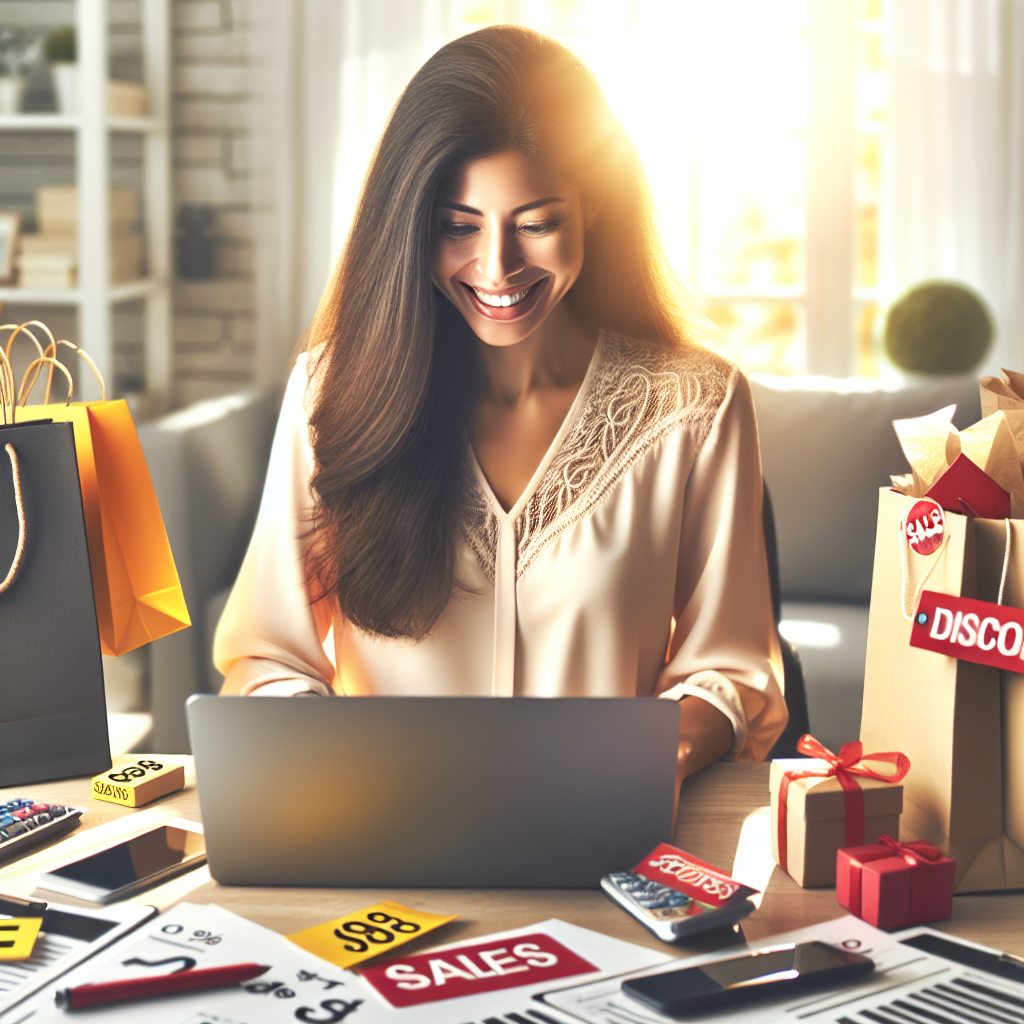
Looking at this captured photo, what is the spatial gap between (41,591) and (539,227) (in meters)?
0.59

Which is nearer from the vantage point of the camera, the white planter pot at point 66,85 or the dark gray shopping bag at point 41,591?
the dark gray shopping bag at point 41,591

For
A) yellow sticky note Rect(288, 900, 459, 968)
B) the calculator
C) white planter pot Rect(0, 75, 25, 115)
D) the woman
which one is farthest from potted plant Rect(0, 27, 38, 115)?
yellow sticky note Rect(288, 900, 459, 968)

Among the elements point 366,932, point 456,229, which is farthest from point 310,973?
point 456,229

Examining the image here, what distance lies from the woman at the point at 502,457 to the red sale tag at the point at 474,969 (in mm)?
465

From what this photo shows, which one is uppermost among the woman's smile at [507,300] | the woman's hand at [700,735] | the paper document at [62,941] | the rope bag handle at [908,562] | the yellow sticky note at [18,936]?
the woman's smile at [507,300]

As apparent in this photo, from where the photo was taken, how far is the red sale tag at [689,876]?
75cm

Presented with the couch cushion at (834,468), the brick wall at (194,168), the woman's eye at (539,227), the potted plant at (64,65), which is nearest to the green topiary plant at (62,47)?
the potted plant at (64,65)

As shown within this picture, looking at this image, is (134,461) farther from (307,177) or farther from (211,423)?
(307,177)

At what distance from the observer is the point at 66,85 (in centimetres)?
320

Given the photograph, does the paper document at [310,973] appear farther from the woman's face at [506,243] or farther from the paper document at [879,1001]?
the woman's face at [506,243]

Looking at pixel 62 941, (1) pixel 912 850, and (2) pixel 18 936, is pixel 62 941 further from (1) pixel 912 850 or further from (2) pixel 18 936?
(1) pixel 912 850

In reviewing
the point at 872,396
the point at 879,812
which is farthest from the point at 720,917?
the point at 872,396

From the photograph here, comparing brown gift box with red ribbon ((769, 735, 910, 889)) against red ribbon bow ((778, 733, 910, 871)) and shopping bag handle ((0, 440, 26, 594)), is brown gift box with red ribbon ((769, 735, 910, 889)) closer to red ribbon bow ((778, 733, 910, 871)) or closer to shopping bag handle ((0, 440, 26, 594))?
red ribbon bow ((778, 733, 910, 871))

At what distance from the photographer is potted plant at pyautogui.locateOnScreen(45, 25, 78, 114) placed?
319 cm
